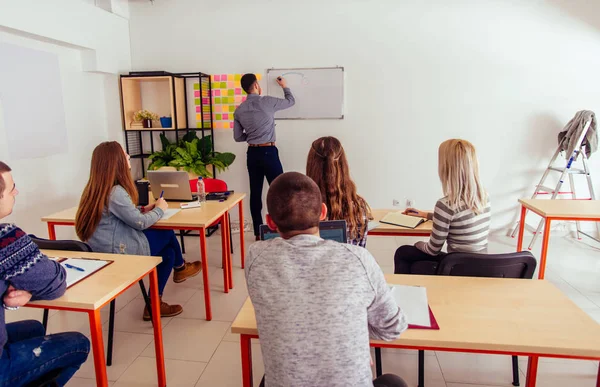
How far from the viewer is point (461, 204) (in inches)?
82.3

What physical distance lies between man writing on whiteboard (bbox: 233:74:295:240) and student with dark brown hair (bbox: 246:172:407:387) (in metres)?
3.34

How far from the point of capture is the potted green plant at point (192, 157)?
452cm

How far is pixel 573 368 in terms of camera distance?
2.27 m

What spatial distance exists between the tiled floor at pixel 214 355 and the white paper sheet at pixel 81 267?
2.48 feet

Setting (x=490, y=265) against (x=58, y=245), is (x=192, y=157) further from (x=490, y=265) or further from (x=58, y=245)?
(x=490, y=265)

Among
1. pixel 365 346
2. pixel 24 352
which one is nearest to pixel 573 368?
pixel 365 346

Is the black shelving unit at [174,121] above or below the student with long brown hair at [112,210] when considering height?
above

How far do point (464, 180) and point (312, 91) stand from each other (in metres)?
2.93

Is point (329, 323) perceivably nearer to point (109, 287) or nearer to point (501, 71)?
point (109, 287)

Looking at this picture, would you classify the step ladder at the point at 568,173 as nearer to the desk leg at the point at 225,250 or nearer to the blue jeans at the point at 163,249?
the desk leg at the point at 225,250

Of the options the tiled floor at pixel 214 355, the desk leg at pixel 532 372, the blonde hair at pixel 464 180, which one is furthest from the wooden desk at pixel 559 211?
the desk leg at pixel 532 372

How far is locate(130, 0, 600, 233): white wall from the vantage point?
4.34m

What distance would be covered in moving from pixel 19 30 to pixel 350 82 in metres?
3.22

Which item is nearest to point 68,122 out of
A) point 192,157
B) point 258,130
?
point 192,157
